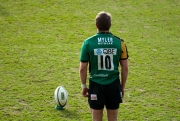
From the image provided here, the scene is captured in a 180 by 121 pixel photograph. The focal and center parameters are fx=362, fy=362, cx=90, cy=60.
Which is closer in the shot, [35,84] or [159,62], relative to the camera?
[35,84]

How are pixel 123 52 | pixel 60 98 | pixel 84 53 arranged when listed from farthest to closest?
pixel 60 98 → pixel 123 52 → pixel 84 53

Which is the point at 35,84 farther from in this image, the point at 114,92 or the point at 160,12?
the point at 160,12

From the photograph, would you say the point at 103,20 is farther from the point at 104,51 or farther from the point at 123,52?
the point at 123,52

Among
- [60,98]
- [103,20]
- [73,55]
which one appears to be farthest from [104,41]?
[73,55]

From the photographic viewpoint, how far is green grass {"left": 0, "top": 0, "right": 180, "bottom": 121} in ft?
25.7

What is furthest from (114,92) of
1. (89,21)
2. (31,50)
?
(89,21)

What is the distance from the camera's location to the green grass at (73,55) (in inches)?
308

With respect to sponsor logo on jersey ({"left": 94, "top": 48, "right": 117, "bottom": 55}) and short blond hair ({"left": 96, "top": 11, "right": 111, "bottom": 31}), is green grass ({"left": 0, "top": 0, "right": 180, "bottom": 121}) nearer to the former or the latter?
sponsor logo on jersey ({"left": 94, "top": 48, "right": 117, "bottom": 55})

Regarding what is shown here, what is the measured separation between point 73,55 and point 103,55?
536cm

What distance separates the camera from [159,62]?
415 inches

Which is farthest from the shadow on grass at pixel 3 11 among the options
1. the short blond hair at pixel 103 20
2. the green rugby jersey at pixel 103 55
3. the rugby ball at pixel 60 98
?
the short blond hair at pixel 103 20

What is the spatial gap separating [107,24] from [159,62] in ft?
17.6

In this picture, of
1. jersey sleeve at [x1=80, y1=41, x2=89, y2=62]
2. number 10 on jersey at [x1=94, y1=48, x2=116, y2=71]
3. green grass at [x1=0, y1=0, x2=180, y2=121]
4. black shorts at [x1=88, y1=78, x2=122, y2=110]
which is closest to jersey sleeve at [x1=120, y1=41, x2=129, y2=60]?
number 10 on jersey at [x1=94, y1=48, x2=116, y2=71]

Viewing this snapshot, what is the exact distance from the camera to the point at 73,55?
1087 centimetres
